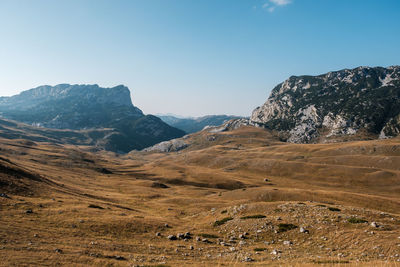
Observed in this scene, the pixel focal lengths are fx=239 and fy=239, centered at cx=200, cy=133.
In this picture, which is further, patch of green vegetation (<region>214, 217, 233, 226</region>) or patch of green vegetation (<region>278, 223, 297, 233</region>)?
patch of green vegetation (<region>214, 217, 233, 226</region>)

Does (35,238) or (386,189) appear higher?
(35,238)

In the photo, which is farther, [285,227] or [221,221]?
[221,221]

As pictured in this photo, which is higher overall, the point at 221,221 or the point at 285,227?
the point at 285,227

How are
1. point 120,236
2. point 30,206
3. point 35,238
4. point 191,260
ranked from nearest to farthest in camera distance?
point 191,260, point 35,238, point 120,236, point 30,206

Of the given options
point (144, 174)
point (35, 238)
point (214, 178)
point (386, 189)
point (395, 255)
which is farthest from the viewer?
point (144, 174)

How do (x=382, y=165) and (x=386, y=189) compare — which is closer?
(x=386, y=189)

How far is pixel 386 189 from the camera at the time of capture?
420 ft

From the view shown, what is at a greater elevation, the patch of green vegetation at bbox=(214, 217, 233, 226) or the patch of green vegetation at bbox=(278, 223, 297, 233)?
the patch of green vegetation at bbox=(278, 223, 297, 233)

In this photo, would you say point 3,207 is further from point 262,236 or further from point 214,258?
point 262,236

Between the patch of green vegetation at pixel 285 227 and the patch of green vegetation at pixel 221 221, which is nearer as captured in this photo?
the patch of green vegetation at pixel 285 227

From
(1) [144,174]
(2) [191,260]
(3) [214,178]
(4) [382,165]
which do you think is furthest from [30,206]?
(4) [382,165]

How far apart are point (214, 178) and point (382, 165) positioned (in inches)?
4580

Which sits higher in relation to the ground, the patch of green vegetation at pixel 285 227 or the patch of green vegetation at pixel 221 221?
the patch of green vegetation at pixel 285 227

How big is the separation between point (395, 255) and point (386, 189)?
135 m
